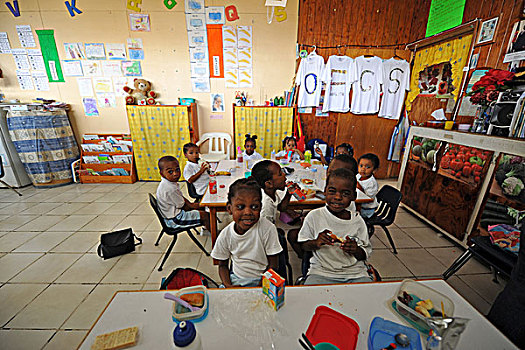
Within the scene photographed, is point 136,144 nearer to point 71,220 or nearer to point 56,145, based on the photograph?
point 56,145

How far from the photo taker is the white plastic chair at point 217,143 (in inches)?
185

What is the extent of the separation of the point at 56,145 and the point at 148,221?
277 centimetres

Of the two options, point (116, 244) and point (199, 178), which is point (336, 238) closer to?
point (199, 178)

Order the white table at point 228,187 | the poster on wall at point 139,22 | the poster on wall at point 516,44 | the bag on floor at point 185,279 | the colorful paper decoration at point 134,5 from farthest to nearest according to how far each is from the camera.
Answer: the poster on wall at point 139,22 < the colorful paper decoration at point 134,5 < the poster on wall at point 516,44 < the white table at point 228,187 < the bag on floor at point 185,279

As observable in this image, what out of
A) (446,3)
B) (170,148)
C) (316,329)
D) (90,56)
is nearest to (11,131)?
(90,56)

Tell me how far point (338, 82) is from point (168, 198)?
3.84 m

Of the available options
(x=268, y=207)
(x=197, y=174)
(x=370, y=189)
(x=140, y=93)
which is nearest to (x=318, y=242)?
(x=268, y=207)

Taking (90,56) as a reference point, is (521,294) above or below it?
below

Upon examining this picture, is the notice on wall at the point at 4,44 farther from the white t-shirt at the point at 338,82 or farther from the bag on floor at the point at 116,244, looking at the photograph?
the white t-shirt at the point at 338,82

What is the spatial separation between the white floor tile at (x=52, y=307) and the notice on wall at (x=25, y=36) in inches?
190

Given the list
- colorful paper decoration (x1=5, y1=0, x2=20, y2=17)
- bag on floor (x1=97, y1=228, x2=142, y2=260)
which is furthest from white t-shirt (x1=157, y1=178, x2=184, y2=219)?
colorful paper decoration (x1=5, y1=0, x2=20, y2=17)

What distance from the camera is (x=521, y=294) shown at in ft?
3.44

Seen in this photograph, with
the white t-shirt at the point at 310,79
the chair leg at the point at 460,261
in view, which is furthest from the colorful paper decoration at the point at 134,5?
the chair leg at the point at 460,261

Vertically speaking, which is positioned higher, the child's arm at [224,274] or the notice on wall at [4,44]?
the notice on wall at [4,44]
